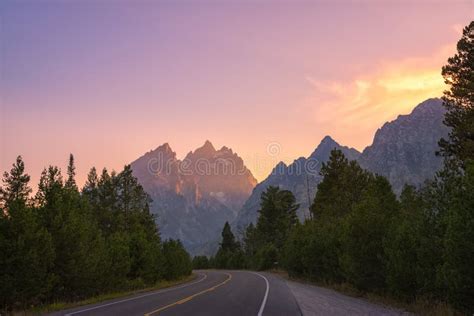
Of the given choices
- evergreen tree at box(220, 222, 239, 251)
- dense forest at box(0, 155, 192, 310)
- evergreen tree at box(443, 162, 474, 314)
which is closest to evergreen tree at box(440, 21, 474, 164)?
evergreen tree at box(443, 162, 474, 314)

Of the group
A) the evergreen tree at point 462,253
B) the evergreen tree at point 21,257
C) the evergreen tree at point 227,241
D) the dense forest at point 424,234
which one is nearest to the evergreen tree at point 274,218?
the evergreen tree at point 227,241

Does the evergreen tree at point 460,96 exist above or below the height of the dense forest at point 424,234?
above

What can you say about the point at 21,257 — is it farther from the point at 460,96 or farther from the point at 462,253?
the point at 460,96

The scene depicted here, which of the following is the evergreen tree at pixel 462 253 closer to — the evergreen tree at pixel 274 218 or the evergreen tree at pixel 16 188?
the evergreen tree at pixel 16 188

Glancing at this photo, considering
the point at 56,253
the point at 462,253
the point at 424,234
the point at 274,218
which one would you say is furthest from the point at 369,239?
the point at 274,218

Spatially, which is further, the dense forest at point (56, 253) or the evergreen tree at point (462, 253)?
the dense forest at point (56, 253)

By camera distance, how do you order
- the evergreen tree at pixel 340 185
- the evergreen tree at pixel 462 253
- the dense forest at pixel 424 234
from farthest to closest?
the evergreen tree at pixel 340 185
the dense forest at pixel 424 234
the evergreen tree at pixel 462 253

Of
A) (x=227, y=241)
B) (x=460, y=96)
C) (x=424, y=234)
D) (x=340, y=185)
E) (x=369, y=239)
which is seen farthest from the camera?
(x=227, y=241)

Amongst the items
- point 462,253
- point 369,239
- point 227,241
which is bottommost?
point 462,253

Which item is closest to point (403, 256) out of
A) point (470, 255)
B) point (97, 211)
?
point (470, 255)

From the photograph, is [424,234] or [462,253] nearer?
[462,253]

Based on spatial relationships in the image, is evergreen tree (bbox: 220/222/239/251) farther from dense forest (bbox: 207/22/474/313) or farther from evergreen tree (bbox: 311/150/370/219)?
dense forest (bbox: 207/22/474/313)

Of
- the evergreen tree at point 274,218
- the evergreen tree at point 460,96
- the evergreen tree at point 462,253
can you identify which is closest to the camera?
the evergreen tree at point 462,253

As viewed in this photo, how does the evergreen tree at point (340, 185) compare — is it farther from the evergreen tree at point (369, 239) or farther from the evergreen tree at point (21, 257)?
the evergreen tree at point (21, 257)
